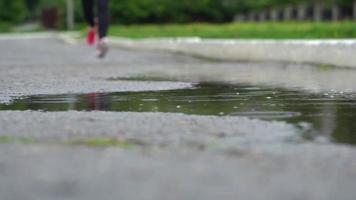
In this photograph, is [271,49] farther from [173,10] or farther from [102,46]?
[173,10]

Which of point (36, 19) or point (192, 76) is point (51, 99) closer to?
point (192, 76)

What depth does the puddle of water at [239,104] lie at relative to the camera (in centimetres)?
564

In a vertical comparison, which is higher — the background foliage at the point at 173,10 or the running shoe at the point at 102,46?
the running shoe at the point at 102,46

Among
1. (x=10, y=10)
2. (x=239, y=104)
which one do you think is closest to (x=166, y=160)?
(x=239, y=104)

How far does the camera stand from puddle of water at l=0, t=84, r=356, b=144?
5.64 m

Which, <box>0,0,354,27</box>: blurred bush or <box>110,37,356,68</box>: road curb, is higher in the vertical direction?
<box>110,37,356,68</box>: road curb

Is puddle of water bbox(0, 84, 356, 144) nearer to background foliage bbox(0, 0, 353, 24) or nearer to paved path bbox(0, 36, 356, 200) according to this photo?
paved path bbox(0, 36, 356, 200)

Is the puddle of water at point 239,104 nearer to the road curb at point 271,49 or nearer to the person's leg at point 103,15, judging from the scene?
the road curb at point 271,49

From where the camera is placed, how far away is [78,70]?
12.1 m

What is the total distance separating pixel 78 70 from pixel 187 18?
38477 millimetres

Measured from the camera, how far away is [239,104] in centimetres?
684

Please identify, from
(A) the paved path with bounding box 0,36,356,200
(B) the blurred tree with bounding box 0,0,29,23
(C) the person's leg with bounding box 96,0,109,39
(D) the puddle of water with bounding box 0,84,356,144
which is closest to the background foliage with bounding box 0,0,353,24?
(B) the blurred tree with bounding box 0,0,29,23

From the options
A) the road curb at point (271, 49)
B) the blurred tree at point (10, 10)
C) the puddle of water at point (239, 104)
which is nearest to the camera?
the puddle of water at point (239, 104)

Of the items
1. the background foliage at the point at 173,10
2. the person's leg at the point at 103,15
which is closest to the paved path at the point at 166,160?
the person's leg at the point at 103,15
